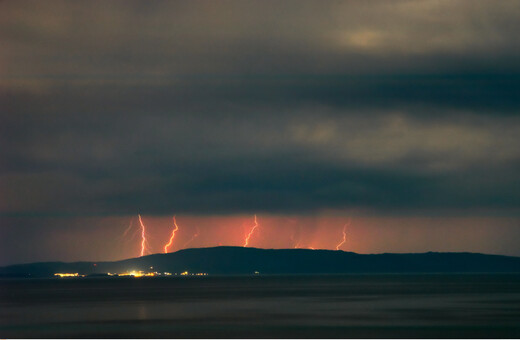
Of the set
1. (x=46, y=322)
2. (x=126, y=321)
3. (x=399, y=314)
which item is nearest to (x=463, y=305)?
(x=399, y=314)

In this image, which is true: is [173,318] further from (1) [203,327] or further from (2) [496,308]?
(2) [496,308]

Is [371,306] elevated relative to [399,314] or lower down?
elevated

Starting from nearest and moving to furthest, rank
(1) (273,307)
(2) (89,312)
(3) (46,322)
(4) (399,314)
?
(3) (46,322)
(4) (399,314)
(2) (89,312)
(1) (273,307)

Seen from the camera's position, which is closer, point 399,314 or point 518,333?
point 518,333

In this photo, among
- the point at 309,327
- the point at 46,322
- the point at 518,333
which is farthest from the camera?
the point at 46,322

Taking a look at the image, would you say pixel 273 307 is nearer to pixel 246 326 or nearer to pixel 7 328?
pixel 246 326

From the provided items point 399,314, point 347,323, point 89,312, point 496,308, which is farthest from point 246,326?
point 496,308

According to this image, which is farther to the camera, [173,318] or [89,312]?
[89,312]

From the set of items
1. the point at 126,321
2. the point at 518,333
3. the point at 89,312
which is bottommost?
the point at 518,333

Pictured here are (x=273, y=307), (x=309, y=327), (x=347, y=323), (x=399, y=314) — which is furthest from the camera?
(x=273, y=307)

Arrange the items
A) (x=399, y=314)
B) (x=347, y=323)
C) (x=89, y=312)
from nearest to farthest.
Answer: (x=347, y=323), (x=399, y=314), (x=89, y=312)
